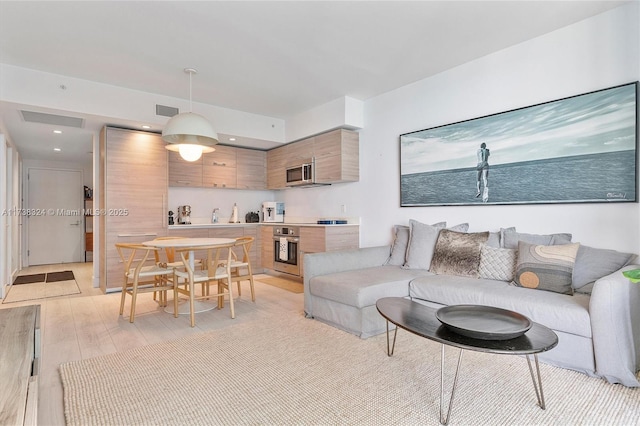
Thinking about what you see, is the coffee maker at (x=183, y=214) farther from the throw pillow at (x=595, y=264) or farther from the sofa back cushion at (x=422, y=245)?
the throw pillow at (x=595, y=264)

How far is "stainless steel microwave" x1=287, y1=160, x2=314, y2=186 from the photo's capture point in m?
5.24

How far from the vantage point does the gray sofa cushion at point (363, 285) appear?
9.54 feet

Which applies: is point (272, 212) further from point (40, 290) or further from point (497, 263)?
point (497, 263)

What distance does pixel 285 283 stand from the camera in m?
5.23

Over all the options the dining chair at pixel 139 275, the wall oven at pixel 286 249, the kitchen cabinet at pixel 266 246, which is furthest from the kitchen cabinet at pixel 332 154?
the dining chair at pixel 139 275

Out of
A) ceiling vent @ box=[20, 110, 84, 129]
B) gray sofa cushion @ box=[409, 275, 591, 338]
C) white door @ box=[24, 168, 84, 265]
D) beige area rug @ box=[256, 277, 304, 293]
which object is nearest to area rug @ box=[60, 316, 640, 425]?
gray sofa cushion @ box=[409, 275, 591, 338]

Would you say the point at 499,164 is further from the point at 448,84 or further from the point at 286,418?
the point at 286,418

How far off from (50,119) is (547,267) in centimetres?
558

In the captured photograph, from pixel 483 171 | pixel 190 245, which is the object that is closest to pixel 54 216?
pixel 190 245

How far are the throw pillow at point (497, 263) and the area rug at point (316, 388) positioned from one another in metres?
0.72

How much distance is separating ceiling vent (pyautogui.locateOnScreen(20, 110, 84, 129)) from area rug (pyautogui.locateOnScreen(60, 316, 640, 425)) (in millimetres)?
3227

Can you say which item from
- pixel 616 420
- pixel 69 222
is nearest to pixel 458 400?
pixel 616 420

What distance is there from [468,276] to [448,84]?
6.97 feet

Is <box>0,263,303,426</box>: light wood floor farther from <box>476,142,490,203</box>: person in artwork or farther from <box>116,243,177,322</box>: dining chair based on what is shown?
<box>476,142,490,203</box>: person in artwork
